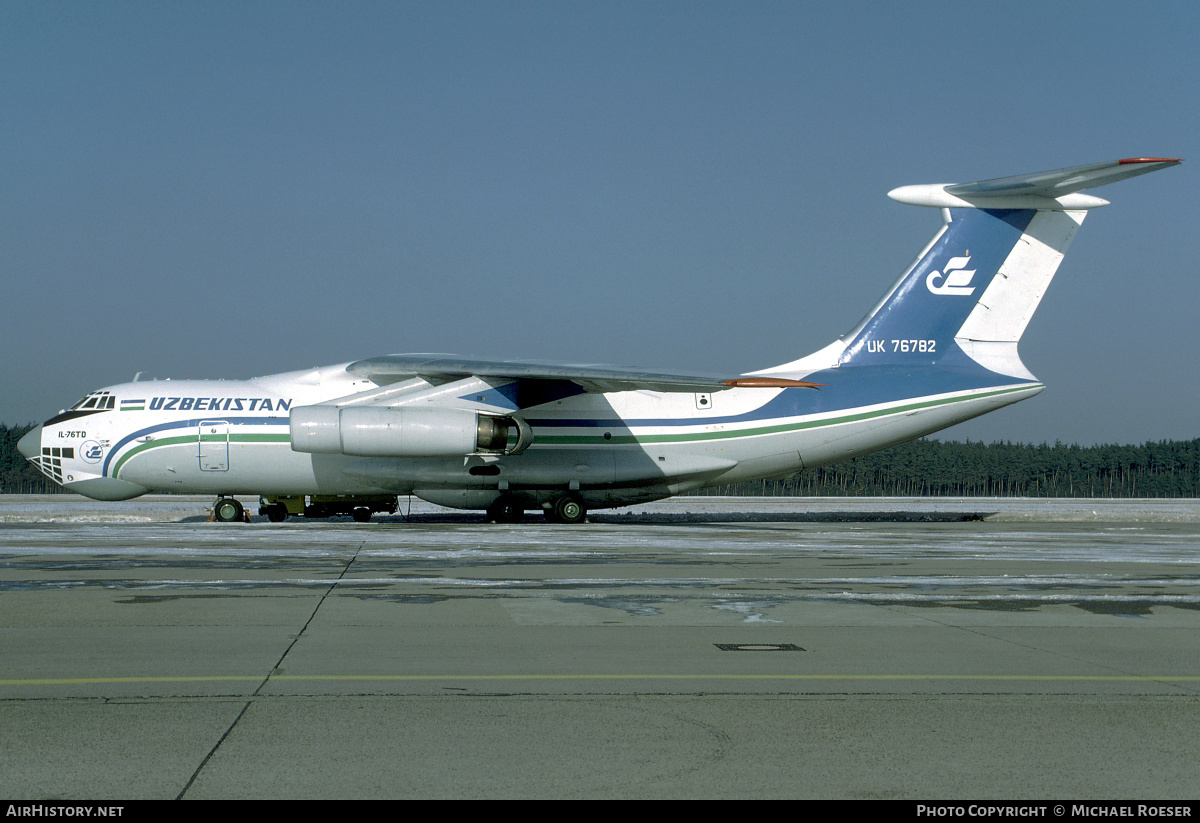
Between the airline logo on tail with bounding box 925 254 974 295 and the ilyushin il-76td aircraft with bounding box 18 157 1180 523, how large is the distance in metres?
0.03

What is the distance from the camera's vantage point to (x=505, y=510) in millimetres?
21750

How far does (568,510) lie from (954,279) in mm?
9449

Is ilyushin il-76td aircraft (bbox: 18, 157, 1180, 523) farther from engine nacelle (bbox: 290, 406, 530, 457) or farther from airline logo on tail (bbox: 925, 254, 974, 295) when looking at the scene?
engine nacelle (bbox: 290, 406, 530, 457)

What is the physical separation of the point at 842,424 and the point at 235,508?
12.8 m

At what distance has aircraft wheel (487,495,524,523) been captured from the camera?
2173 cm

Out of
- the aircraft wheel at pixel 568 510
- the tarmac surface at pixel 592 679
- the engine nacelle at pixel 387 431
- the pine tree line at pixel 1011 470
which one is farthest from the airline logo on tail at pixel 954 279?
the pine tree line at pixel 1011 470

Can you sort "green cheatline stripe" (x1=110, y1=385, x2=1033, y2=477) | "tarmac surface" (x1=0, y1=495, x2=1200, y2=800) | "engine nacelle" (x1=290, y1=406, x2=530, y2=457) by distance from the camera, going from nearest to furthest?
"tarmac surface" (x1=0, y1=495, x2=1200, y2=800), "engine nacelle" (x1=290, y1=406, x2=530, y2=457), "green cheatline stripe" (x1=110, y1=385, x2=1033, y2=477)

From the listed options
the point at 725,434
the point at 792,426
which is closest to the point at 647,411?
the point at 725,434

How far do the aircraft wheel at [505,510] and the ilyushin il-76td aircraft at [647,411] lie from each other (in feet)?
0.12

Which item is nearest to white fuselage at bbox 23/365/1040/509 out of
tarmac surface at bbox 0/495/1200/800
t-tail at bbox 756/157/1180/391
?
t-tail at bbox 756/157/1180/391

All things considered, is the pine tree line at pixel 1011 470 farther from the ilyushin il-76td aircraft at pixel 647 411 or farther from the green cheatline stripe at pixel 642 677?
the green cheatline stripe at pixel 642 677

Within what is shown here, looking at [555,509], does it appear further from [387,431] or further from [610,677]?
[610,677]
